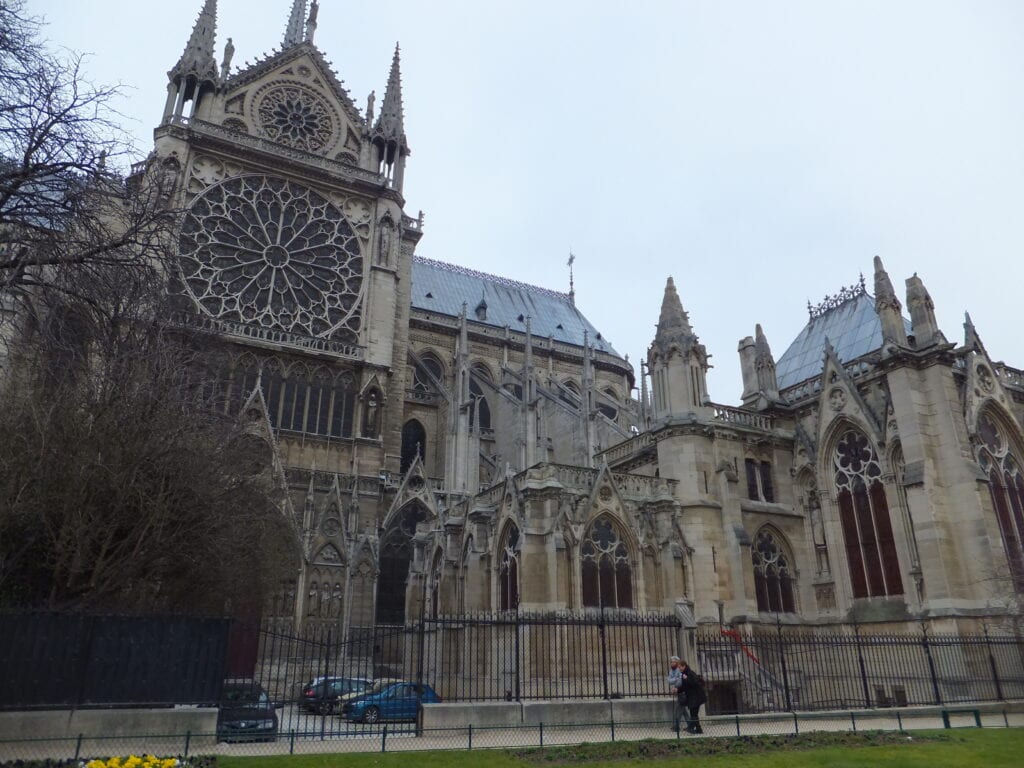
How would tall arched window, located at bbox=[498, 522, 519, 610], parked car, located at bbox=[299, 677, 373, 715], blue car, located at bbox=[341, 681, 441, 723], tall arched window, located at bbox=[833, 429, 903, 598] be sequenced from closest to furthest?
blue car, located at bbox=[341, 681, 441, 723], parked car, located at bbox=[299, 677, 373, 715], tall arched window, located at bbox=[498, 522, 519, 610], tall arched window, located at bbox=[833, 429, 903, 598]

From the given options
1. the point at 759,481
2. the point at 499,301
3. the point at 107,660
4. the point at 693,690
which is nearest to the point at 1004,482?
the point at 759,481

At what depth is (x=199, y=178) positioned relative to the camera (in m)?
34.9

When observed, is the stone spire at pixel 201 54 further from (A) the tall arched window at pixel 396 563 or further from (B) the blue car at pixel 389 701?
(B) the blue car at pixel 389 701

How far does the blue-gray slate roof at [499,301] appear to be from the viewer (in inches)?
2024

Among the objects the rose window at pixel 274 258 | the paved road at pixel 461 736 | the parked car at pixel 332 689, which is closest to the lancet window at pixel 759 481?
the paved road at pixel 461 736

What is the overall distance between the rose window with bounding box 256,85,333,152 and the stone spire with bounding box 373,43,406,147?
270cm

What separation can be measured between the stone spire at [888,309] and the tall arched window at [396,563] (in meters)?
19.5

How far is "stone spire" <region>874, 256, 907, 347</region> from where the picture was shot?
71.4ft

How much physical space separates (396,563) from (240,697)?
57.8 ft

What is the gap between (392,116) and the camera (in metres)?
41.0

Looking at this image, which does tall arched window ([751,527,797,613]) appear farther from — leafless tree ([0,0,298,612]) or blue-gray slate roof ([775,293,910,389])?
leafless tree ([0,0,298,612])

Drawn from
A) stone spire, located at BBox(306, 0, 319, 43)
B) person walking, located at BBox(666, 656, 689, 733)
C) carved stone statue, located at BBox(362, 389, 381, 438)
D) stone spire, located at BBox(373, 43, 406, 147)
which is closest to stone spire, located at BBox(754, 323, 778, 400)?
person walking, located at BBox(666, 656, 689, 733)

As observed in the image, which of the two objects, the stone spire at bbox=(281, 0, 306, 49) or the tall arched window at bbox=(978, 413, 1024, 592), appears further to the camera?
the stone spire at bbox=(281, 0, 306, 49)

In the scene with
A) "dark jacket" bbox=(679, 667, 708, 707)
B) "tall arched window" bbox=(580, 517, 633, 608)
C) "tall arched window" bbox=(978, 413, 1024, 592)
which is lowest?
"dark jacket" bbox=(679, 667, 708, 707)
